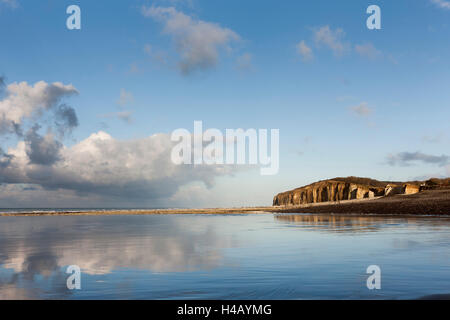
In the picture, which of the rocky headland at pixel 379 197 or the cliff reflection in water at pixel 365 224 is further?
the rocky headland at pixel 379 197

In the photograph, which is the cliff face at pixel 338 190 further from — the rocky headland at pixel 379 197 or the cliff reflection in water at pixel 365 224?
the cliff reflection in water at pixel 365 224

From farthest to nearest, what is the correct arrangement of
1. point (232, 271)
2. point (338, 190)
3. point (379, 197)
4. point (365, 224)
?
point (338, 190) < point (379, 197) < point (365, 224) < point (232, 271)

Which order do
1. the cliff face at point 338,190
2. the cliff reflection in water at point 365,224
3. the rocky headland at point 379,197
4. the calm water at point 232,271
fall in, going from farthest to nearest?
the cliff face at point 338,190 → the rocky headland at point 379,197 → the cliff reflection in water at point 365,224 → the calm water at point 232,271

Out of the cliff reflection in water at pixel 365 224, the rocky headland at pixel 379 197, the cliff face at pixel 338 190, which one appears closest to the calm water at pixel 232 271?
the cliff reflection in water at pixel 365 224

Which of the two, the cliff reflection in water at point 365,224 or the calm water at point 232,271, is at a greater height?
the calm water at point 232,271

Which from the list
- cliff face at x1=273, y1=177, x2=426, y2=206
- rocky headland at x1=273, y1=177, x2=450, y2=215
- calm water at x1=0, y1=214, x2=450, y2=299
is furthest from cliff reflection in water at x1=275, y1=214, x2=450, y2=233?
cliff face at x1=273, y1=177, x2=426, y2=206

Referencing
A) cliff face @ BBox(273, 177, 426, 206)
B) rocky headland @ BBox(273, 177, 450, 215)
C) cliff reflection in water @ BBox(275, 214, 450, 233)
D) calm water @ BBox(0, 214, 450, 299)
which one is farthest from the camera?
cliff face @ BBox(273, 177, 426, 206)

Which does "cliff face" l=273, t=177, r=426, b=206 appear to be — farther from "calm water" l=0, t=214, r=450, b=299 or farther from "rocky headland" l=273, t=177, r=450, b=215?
"calm water" l=0, t=214, r=450, b=299

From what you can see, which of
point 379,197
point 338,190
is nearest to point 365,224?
point 379,197

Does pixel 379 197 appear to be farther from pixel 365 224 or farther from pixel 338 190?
pixel 338 190

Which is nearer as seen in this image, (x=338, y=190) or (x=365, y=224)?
(x=365, y=224)

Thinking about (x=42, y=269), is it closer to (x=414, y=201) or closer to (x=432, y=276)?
(x=432, y=276)
